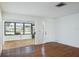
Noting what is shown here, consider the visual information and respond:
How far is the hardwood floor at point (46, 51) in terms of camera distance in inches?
68.3

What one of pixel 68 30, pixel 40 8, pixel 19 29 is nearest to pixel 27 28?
pixel 19 29

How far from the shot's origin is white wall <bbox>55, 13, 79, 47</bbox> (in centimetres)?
182

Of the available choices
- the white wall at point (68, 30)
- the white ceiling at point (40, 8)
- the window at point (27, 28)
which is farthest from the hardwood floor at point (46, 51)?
the white ceiling at point (40, 8)

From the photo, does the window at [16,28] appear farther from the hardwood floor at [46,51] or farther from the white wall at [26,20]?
the hardwood floor at [46,51]

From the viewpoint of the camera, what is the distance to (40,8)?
179 centimetres

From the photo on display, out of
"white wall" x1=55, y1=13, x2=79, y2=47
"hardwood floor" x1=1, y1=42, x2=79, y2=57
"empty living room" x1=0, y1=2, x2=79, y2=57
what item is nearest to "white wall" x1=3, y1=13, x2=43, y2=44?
"empty living room" x1=0, y1=2, x2=79, y2=57

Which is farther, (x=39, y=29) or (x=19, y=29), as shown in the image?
(x=39, y=29)

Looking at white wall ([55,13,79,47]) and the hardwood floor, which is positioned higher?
white wall ([55,13,79,47])

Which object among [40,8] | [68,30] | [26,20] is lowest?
[68,30]

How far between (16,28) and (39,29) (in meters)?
0.43

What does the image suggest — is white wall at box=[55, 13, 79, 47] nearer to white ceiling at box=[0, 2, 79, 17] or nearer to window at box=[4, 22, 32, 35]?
white ceiling at box=[0, 2, 79, 17]

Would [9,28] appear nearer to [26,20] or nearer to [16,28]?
[16,28]

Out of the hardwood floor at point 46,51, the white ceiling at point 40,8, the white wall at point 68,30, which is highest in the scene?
the white ceiling at point 40,8

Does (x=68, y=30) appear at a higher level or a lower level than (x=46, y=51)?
higher
